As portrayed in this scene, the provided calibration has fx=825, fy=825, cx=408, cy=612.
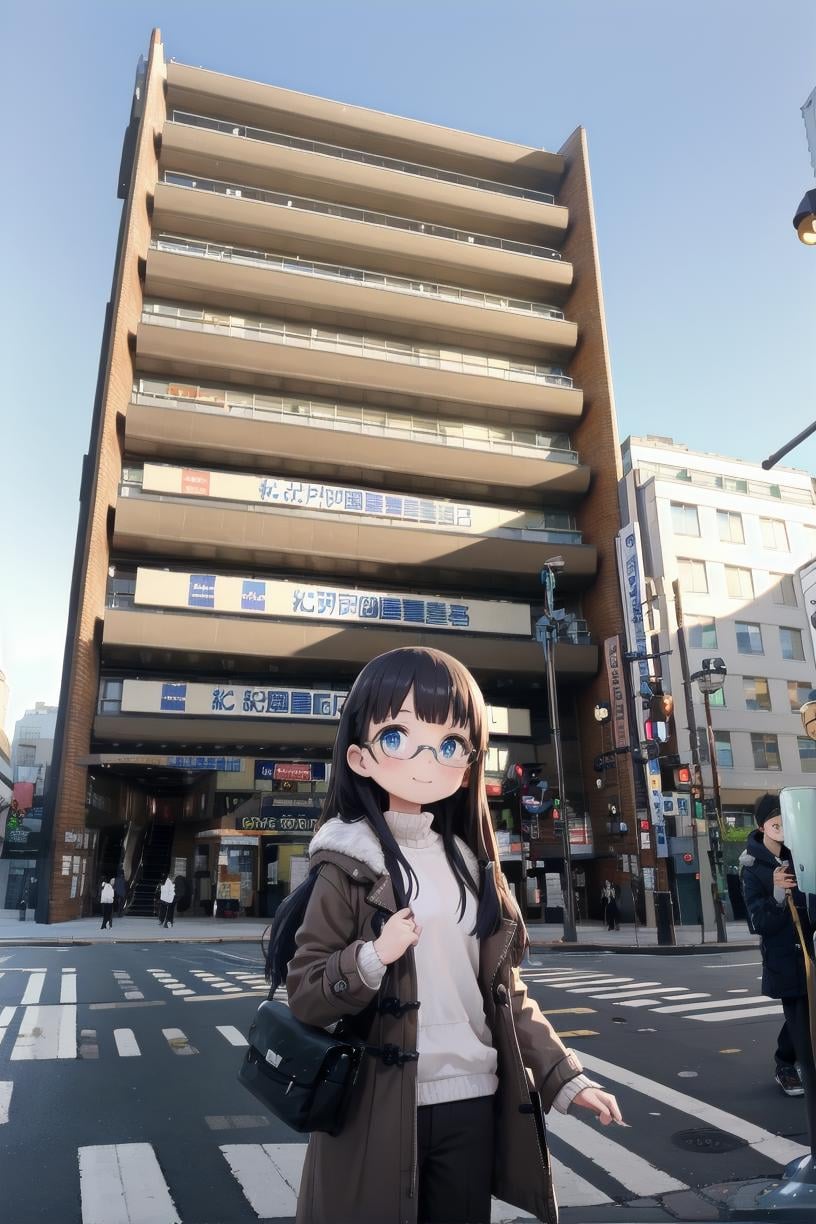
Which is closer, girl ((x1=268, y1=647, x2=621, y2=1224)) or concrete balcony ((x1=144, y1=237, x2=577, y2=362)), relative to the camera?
girl ((x1=268, y1=647, x2=621, y2=1224))

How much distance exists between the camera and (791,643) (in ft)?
131

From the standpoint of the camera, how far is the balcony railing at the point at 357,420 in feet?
127

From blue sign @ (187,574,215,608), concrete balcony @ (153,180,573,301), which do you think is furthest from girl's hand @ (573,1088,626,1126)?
concrete balcony @ (153,180,573,301)

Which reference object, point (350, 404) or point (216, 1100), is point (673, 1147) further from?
point (350, 404)

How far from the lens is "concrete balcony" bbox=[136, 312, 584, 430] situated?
37.7m

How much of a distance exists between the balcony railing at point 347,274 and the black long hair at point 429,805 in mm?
40261

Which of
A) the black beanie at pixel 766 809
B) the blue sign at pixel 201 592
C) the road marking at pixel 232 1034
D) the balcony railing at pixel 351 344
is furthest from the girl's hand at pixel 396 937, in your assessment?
the balcony railing at pixel 351 344

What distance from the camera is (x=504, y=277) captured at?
1721 inches

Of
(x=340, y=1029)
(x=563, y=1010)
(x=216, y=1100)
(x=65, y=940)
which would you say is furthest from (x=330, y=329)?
(x=340, y=1029)

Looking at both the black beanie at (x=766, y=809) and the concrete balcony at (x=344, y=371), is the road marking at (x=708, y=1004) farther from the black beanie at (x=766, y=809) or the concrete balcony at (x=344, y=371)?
the concrete balcony at (x=344, y=371)

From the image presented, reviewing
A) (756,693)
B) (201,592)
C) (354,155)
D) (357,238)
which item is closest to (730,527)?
(756,693)

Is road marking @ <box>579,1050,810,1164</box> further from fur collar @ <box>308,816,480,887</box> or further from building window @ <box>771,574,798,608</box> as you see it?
building window @ <box>771,574,798,608</box>

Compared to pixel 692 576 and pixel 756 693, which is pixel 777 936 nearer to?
pixel 692 576

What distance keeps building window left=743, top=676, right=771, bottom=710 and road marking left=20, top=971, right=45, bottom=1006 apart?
3239 centimetres
